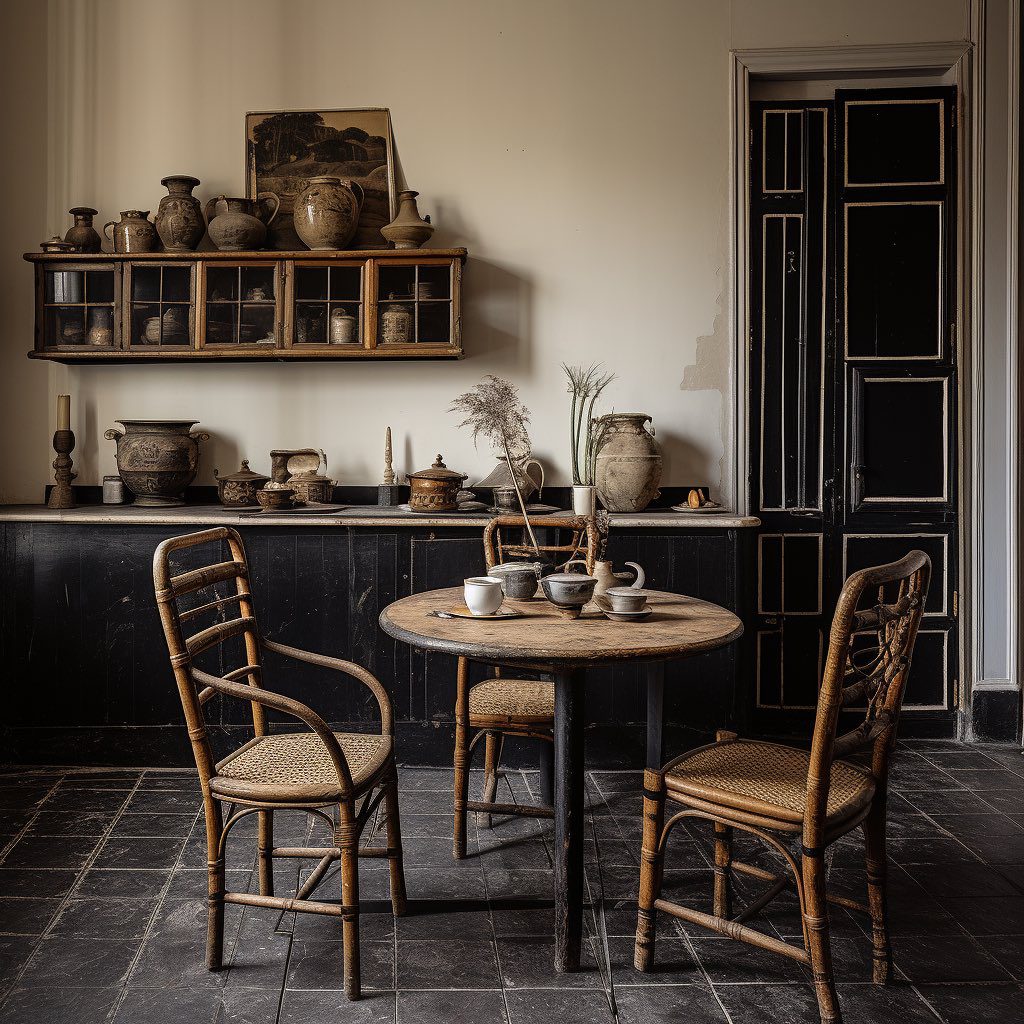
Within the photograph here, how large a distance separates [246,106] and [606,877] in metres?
3.79

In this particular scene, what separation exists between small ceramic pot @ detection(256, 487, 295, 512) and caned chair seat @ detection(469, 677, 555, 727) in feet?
4.54

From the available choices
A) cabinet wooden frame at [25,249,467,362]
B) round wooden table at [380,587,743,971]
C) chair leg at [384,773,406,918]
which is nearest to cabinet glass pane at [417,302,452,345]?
cabinet wooden frame at [25,249,467,362]

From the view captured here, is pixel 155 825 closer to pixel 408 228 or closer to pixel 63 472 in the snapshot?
pixel 63 472

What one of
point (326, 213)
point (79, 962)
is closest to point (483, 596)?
point (79, 962)

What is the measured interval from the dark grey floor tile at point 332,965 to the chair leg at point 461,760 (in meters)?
0.56

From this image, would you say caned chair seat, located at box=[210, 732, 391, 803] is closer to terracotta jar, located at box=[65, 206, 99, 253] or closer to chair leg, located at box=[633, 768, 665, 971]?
A: chair leg, located at box=[633, 768, 665, 971]

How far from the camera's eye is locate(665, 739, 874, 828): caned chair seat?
2.05 m

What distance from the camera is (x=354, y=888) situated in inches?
84.7

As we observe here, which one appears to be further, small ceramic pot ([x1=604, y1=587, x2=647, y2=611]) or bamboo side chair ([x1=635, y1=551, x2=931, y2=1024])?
small ceramic pot ([x1=604, y1=587, x2=647, y2=611])

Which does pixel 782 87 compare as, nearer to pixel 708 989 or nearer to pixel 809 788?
pixel 809 788

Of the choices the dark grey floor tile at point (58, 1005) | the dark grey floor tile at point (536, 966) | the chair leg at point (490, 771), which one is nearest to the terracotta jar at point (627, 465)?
the chair leg at point (490, 771)

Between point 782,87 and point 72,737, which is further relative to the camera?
point 782,87

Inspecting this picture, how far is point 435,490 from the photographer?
159 inches

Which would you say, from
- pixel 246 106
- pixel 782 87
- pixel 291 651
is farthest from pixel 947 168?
pixel 291 651
